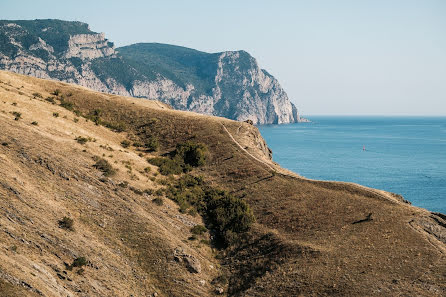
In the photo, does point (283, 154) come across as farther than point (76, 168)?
Yes

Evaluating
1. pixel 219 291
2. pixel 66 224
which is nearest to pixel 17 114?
pixel 66 224

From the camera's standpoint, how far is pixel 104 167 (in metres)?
44.5

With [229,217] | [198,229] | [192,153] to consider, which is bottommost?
[198,229]

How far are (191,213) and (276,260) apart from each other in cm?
1259

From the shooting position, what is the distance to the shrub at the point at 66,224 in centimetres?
3322

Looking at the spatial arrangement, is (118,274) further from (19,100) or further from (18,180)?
(19,100)

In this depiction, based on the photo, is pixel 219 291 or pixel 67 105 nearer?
pixel 219 291

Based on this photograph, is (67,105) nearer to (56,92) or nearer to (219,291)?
(56,92)

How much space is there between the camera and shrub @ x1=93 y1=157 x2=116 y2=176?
44.0 m

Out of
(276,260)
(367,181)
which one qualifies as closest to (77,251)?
(276,260)

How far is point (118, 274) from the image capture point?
32219 mm

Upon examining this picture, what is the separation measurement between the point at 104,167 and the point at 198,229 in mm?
13404

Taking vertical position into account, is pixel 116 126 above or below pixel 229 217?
above

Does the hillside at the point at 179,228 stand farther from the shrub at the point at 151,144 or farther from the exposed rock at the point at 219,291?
the shrub at the point at 151,144
